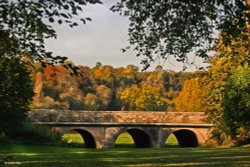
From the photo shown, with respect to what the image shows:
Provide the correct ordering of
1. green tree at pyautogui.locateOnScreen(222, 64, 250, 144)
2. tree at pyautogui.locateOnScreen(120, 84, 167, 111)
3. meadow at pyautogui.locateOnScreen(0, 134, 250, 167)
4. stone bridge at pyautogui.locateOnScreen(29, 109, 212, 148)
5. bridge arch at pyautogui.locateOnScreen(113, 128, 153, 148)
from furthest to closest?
tree at pyautogui.locateOnScreen(120, 84, 167, 111)
bridge arch at pyautogui.locateOnScreen(113, 128, 153, 148)
stone bridge at pyautogui.locateOnScreen(29, 109, 212, 148)
green tree at pyautogui.locateOnScreen(222, 64, 250, 144)
meadow at pyautogui.locateOnScreen(0, 134, 250, 167)

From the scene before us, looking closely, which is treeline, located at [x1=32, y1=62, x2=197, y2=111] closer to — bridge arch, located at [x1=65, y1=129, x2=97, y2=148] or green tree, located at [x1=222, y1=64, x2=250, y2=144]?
bridge arch, located at [x1=65, y1=129, x2=97, y2=148]

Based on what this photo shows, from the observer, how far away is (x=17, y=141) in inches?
1428

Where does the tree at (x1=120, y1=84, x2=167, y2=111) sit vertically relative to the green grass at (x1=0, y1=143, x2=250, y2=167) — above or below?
above

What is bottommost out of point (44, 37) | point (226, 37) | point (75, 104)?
point (44, 37)

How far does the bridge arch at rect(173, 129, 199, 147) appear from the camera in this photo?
5578cm

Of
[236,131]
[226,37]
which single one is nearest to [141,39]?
[226,37]

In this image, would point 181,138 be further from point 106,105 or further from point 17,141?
point 106,105

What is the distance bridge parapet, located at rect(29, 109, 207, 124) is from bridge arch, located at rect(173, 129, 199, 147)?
2174 millimetres

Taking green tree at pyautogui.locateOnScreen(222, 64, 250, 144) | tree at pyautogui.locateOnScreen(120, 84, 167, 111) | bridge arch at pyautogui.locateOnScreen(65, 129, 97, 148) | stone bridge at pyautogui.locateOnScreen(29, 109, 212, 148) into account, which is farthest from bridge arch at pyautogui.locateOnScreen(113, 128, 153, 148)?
tree at pyautogui.locateOnScreen(120, 84, 167, 111)

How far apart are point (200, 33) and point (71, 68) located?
16.6ft

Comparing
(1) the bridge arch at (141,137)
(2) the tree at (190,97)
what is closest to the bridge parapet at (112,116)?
(1) the bridge arch at (141,137)

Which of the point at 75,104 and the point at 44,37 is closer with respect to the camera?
the point at 44,37

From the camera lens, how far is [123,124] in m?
49.9

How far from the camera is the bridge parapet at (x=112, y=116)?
4455 centimetres
